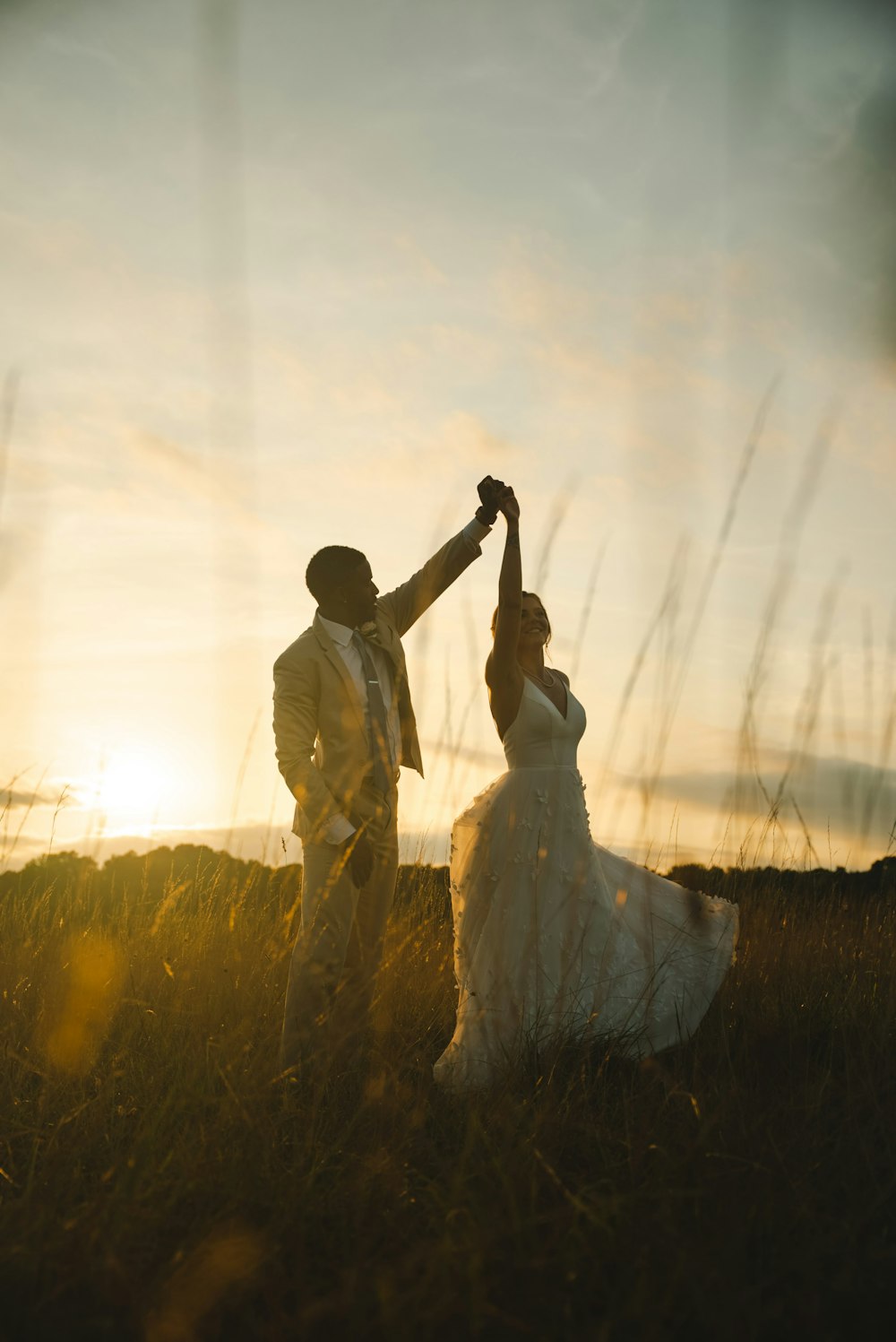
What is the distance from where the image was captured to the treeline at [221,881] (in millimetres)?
4828

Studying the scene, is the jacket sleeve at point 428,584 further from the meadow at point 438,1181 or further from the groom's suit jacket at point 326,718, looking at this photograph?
the meadow at point 438,1181

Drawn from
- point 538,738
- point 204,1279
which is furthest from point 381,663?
point 204,1279

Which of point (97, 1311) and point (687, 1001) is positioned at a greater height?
point (687, 1001)

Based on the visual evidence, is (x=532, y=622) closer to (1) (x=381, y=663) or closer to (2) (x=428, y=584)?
(2) (x=428, y=584)

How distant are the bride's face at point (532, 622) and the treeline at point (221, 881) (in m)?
1.34

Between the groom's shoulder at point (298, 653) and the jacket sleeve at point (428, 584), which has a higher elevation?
the jacket sleeve at point (428, 584)

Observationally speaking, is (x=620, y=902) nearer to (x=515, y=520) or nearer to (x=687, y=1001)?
(x=687, y=1001)

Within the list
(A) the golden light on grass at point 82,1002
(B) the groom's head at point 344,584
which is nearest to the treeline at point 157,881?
(A) the golden light on grass at point 82,1002

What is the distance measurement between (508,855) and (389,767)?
0.54 m

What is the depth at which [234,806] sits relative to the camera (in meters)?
4.63

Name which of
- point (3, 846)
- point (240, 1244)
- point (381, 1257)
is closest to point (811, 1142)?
point (381, 1257)

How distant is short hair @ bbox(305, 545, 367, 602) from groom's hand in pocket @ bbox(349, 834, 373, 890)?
934mm

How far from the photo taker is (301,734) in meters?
3.38

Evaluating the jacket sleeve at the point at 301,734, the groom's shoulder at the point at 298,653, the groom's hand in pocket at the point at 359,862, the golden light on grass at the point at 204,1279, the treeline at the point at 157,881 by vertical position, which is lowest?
the golden light on grass at the point at 204,1279
